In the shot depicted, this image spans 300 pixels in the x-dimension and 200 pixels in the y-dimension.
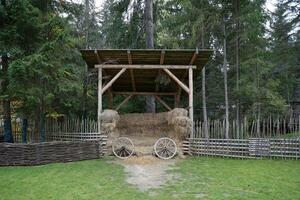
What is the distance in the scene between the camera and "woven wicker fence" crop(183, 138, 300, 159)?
11.5 m

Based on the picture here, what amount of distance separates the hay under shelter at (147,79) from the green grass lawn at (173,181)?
8.00 feet

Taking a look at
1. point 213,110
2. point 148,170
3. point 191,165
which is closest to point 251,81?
point 213,110

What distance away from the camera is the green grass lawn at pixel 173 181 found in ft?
22.8

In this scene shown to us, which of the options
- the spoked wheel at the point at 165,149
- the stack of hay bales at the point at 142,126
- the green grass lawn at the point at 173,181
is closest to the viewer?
the green grass lawn at the point at 173,181

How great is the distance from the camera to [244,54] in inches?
704

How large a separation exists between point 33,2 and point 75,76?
139 inches

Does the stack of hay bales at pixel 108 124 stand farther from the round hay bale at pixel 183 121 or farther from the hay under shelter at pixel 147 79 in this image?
the round hay bale at pixel 183 121

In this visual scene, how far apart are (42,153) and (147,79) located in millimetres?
7931

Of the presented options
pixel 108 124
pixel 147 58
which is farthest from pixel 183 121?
pixel 147 58

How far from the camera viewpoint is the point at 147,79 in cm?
1788

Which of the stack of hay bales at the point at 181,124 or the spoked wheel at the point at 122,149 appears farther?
the stack of hay bales at the point at 181,124

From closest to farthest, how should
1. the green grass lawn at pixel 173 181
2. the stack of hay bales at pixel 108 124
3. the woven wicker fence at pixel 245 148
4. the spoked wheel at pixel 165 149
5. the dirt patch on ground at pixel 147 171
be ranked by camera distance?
the green grass lawn at pixel 173 181
the dirt patch on ground at pixel 147 171
the woven wicker fence at pixel 245 148
the spoked wheel at pixel 165 149
the stack of hay bales at pixel 108 124

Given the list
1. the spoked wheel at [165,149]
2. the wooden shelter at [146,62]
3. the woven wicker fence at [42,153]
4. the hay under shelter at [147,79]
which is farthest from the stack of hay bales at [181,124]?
the woven wicker fence at [42,153]

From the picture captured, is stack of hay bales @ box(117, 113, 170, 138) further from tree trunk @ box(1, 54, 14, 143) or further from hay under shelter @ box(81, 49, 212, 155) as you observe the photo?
tree trunk @ box(1, 54, 14, 143)
